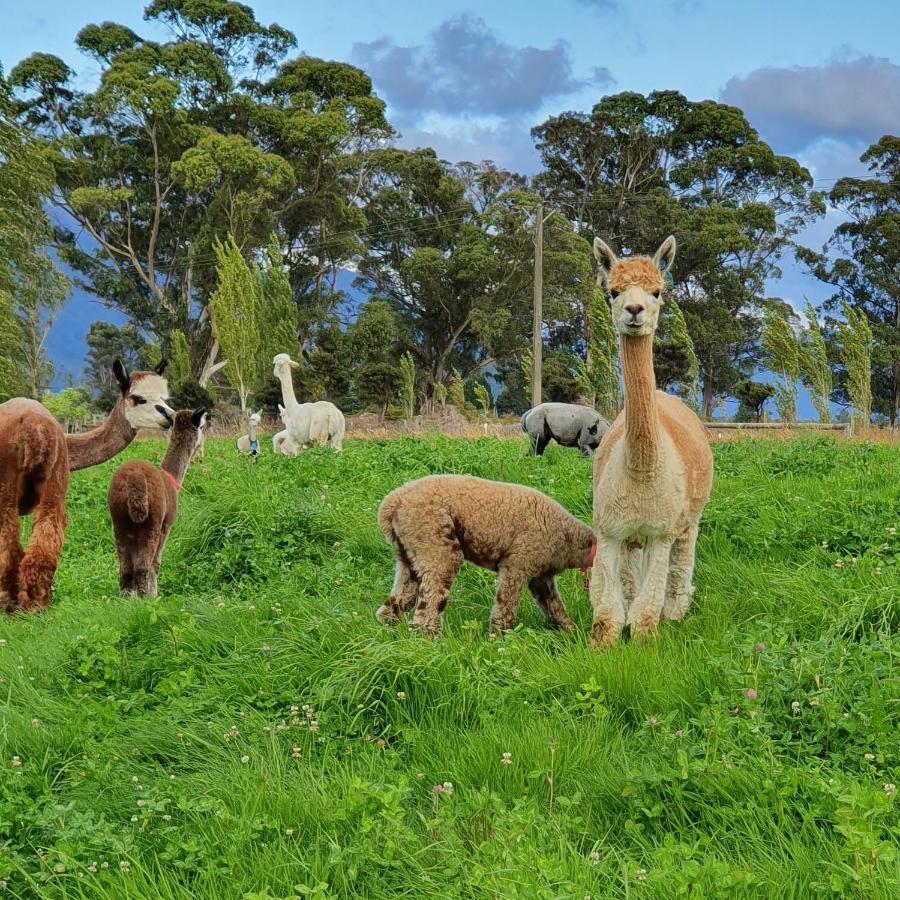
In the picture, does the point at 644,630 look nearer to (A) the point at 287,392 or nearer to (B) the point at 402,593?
(B) the point at 402,593

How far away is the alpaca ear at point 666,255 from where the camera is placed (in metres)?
4.61

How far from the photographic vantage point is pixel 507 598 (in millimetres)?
4969

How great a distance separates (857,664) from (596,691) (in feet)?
3.95

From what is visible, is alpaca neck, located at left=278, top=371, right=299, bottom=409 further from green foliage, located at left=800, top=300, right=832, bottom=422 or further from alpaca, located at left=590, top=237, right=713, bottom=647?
green foliage, located at left=800, top=300, right=832, bottom=422

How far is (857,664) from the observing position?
12.7ft

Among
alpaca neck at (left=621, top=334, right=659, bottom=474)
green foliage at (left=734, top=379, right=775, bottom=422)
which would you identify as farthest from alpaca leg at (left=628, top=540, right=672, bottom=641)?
green foliage at (left=734, top=379, right=775, bottom=422)

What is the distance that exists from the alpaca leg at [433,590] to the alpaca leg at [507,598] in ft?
1.07

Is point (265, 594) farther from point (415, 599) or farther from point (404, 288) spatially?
point (404, 288)

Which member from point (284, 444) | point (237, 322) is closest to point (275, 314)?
point (237, 322)

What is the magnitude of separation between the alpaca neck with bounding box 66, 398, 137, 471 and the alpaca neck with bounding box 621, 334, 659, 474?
16.8 feet

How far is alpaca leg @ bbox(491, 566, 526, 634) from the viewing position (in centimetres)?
495

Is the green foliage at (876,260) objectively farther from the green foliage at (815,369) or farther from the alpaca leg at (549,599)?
the alpaca leg at (549,599)

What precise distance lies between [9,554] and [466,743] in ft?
14.6

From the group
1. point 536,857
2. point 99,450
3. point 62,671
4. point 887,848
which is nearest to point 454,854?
point 536,857
